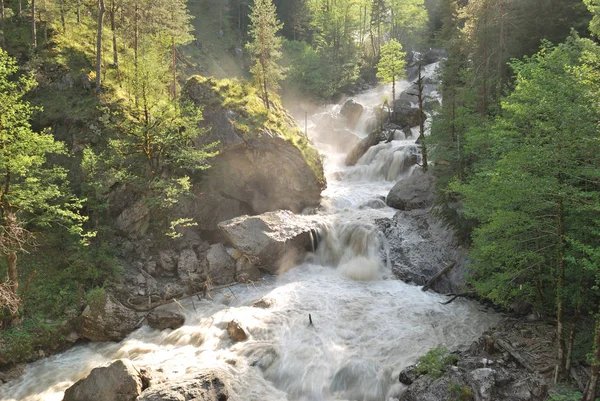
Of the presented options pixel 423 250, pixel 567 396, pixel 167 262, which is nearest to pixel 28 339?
pixel 167 262

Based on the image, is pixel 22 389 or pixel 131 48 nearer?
pixel 22 389

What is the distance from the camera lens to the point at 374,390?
12.5 meters

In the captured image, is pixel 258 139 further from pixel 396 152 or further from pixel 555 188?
pixel 555 188

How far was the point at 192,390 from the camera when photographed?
452 inches

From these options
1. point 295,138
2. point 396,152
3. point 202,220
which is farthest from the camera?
point 396,152

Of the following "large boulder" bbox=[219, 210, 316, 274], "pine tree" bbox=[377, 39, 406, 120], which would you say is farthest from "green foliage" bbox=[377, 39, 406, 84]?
"large boulder" bbox=[219, 210, 316, 274]

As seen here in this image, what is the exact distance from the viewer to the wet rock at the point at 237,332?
50.2ft

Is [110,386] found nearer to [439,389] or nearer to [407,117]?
[439,389]

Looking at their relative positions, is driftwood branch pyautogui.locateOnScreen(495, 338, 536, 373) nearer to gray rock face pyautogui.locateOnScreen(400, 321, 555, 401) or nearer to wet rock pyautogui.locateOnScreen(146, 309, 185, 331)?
gray rock face pyautogui.locateOnScreen(400, 321, 555, 401)

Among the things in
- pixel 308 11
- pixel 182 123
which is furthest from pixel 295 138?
pixel 308 11

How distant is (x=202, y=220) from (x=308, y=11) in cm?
5824

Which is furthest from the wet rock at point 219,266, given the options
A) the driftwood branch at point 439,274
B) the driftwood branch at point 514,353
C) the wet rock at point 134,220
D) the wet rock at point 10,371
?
the driftwood branch at point 514,353

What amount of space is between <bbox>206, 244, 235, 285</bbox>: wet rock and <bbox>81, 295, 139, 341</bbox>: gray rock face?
4.81 m

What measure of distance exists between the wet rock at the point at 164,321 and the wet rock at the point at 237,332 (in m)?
2.92
